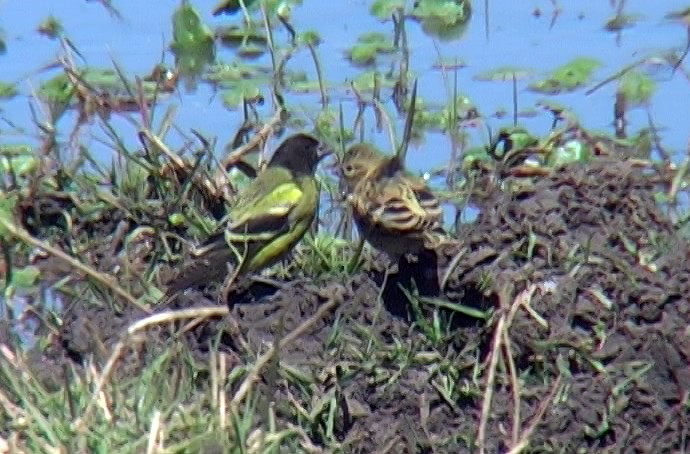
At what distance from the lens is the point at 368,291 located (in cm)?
571

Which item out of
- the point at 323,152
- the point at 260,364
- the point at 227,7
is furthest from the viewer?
the point at 227,7

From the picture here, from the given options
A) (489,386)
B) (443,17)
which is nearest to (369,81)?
(443,17)

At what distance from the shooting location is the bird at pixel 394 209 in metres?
5.68

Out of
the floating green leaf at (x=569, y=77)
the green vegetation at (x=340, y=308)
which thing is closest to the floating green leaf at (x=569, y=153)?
the green vegetation at (x=340, y=308)

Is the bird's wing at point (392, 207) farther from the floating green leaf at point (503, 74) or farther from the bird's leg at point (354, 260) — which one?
the floating green leaf at point (503, 74)

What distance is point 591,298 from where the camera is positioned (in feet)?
18.4

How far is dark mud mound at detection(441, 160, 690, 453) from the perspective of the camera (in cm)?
539

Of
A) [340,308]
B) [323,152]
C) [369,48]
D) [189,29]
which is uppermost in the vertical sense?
[189,29]

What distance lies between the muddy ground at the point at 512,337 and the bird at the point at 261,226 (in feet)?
0.34

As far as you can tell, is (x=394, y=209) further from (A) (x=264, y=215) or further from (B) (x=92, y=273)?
(B) (x=92, y=273)

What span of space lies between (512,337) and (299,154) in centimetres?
140

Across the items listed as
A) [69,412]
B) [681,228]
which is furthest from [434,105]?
[69,412]

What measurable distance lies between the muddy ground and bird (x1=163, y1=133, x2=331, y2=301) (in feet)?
0.34

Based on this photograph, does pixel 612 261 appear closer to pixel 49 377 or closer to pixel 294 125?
pixel 49 377
